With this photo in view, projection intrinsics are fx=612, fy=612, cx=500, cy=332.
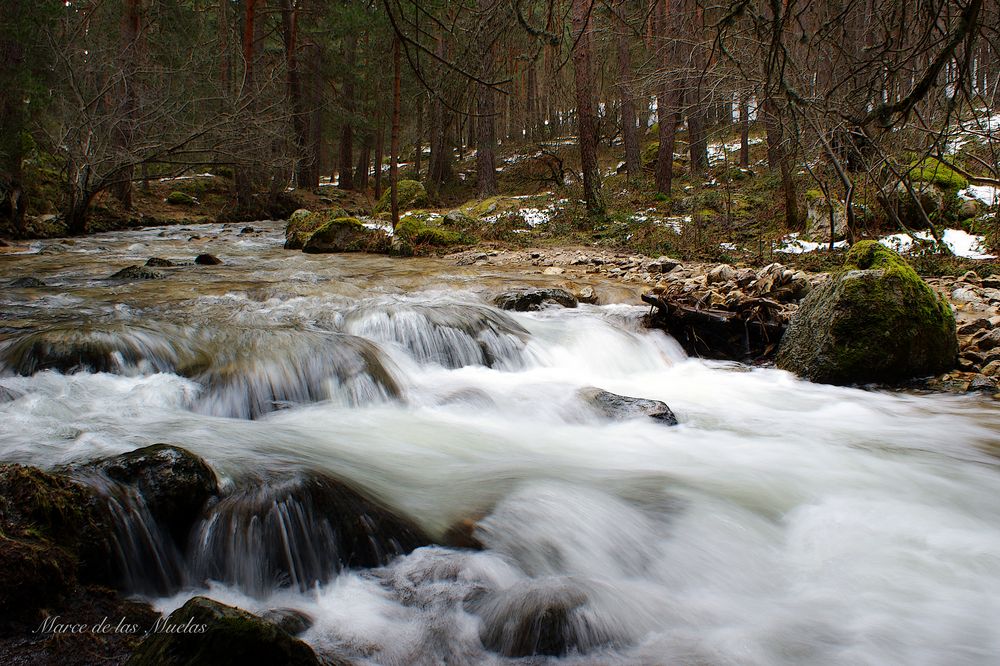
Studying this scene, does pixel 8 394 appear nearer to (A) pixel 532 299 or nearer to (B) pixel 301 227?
(A) pixel 532 299

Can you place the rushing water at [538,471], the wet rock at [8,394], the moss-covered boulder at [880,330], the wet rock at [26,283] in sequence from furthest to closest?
the wet rock at [26,283]
the moss-covered boulder at [880,330]
the wet rock at [8,394]
the rushing water at [538,471]

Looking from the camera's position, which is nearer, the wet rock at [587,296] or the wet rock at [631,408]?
the wet rock at [631,408]

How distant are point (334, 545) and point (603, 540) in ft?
4.08

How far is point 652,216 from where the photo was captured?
1355cm

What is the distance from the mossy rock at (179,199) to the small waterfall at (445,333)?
17843mm

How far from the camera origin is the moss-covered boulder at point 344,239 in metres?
12.6

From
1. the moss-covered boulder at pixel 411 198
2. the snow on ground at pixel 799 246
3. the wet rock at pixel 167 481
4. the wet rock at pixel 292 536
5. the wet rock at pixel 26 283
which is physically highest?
the moss-covered boulder at pixel 411 198

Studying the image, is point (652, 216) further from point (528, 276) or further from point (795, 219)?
point (528, 276)

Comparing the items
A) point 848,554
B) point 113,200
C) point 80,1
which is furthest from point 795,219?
point 80,1

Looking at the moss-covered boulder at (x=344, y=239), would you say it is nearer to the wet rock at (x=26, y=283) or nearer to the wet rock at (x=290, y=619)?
the wet rock at (x=26, y=283)

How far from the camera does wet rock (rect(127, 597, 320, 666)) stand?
58.2 inches

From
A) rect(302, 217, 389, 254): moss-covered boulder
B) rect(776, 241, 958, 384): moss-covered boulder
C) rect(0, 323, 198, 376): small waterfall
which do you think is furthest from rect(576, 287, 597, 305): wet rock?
rect(302, 217, 389, 254): moss-covered boulder

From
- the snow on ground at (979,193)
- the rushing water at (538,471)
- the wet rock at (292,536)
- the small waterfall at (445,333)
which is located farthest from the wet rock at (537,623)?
the snow on ground at (979,193)

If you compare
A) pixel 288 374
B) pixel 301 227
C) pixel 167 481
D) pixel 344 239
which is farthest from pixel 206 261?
pixel 167 481
